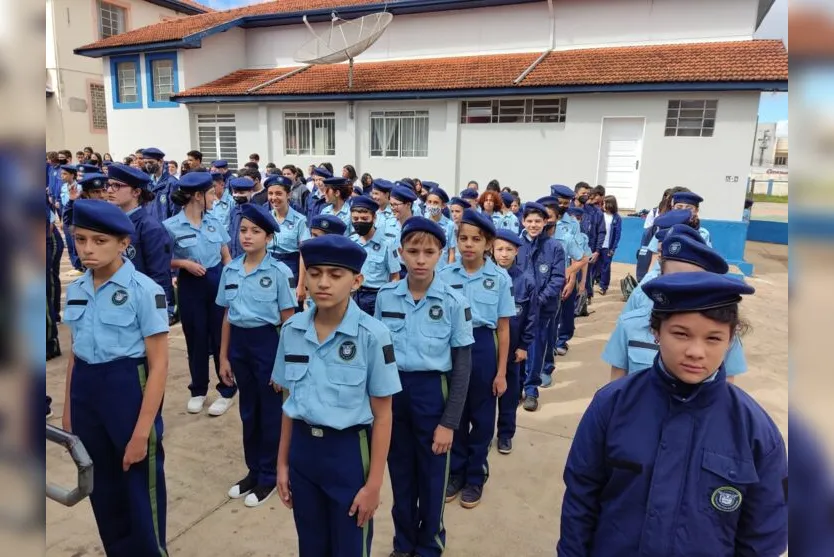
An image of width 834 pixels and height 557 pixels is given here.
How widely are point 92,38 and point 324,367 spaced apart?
79.6ft

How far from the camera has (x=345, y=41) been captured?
1488 centimetres

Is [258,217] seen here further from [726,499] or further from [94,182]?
[726,499]

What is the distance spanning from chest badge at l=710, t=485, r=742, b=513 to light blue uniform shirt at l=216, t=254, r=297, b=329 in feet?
8.84

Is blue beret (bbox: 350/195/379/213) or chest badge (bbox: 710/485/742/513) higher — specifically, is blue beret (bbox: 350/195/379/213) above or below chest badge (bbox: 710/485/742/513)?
above

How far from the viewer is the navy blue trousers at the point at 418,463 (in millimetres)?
2793

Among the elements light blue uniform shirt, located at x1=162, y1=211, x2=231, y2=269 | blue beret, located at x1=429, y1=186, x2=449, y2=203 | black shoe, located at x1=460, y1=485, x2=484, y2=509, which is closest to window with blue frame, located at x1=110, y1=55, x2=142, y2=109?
blue beret, located at x1=429, y1=186, x2=449, y2=203

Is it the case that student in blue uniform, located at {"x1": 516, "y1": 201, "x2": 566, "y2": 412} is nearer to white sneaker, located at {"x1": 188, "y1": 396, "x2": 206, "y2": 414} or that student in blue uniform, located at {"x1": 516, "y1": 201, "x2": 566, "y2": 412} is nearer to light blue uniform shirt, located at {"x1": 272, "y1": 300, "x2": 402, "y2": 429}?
light blue uniform shirt, located at {"x1": 272, "y1": 300, "x2": 402, "y2": 429}

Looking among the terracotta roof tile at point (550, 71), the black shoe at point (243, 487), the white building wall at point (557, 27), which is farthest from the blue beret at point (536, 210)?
the white building wall at point (557, 27)

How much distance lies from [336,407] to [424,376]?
0.71 meters

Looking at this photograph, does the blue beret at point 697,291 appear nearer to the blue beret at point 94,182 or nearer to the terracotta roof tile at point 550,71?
the blue beret at point 94,182

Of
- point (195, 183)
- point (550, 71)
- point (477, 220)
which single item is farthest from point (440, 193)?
point (550, 71)

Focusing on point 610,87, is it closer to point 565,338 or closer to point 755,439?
point 565,338

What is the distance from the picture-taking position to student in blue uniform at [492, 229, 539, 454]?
4055 millimetres

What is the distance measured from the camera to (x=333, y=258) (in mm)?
2256
